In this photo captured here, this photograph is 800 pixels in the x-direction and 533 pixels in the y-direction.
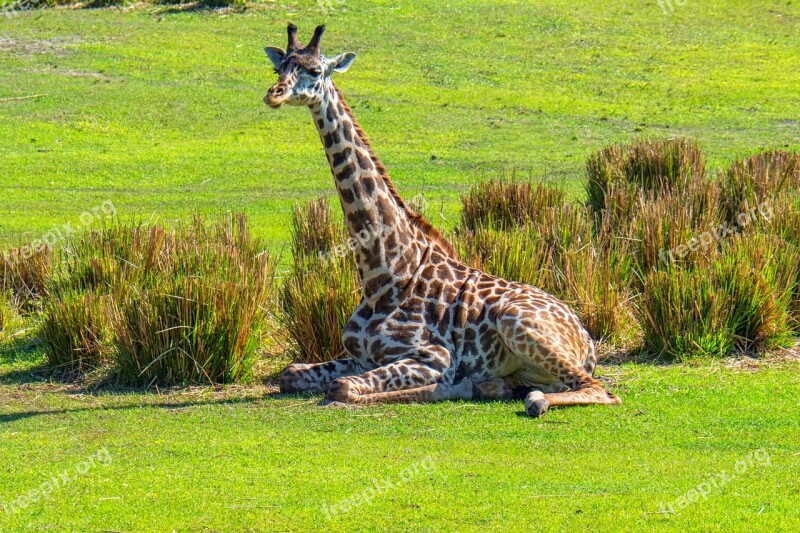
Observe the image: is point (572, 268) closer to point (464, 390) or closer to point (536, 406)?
point (464, 390)

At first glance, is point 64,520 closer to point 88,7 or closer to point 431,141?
point 431,141

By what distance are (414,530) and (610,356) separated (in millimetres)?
5194

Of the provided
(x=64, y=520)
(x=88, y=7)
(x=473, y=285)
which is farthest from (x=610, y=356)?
(x=88, y=7)

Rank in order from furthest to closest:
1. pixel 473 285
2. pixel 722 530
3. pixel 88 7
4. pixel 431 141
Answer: pixel 88 7, pixel 431 141, pixel 473 285, pixel 722 530

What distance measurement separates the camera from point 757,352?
12.1 m

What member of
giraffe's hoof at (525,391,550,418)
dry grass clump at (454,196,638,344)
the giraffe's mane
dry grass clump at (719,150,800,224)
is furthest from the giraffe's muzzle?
dry grass clump at (719,150,800,224)

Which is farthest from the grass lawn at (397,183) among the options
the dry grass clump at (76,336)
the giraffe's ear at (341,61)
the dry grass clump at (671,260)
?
the giraffe's ear at (341,61)

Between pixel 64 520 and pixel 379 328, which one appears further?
pixel 379 328

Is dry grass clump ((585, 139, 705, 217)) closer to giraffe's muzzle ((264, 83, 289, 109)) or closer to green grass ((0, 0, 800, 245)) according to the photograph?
green grass ((0, 0, 800, 245))

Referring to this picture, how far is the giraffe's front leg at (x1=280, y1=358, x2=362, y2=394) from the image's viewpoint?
35.2ft

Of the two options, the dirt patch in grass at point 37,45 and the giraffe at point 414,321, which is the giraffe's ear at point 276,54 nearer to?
the giraffe at point 414,321

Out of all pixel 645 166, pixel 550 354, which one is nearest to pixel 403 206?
pixel 550 354

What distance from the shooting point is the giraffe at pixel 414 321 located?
10352 mm

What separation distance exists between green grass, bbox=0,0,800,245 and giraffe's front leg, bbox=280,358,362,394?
8.01 m
